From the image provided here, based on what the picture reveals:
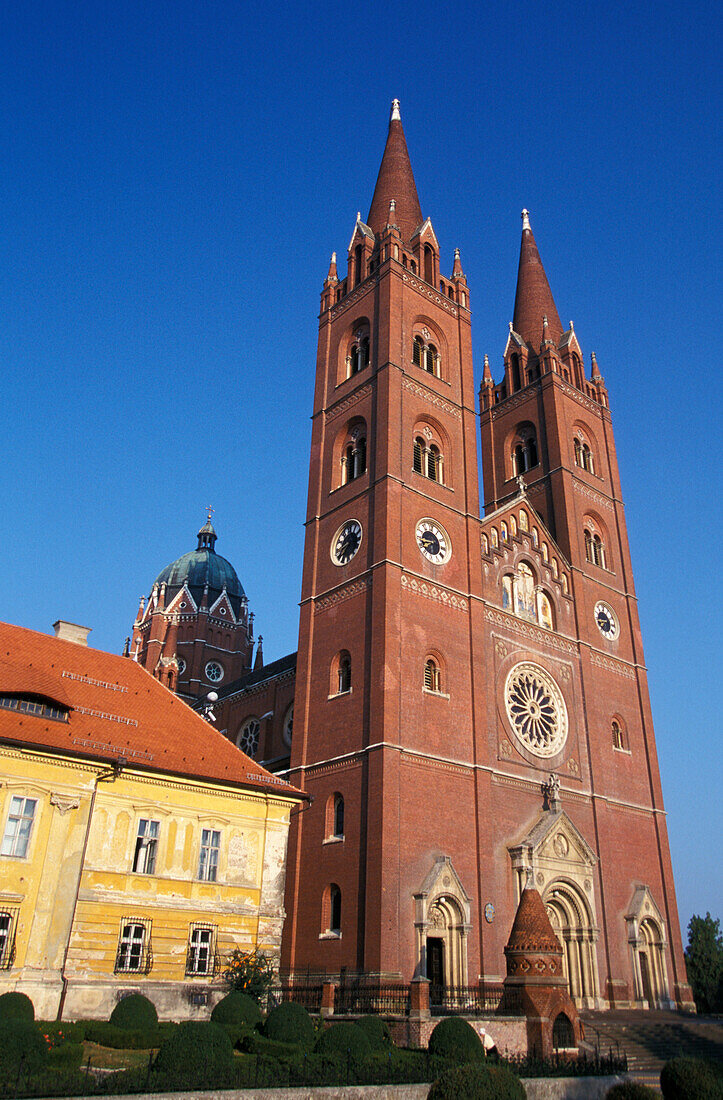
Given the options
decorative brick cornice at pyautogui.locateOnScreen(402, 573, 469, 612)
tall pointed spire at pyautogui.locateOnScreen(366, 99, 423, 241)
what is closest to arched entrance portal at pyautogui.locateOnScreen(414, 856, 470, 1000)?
decorative brick cornice at pyautogui.locateOnScreen(402, 573, 469, 612)

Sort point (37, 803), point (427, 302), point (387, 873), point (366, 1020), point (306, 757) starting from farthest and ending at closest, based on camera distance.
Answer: point (427, 302), point (306, 757), point (387, 873), point (37, 803), point (366, 1020)

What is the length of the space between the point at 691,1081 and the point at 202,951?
44.9 feet

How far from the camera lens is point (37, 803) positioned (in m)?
22.4

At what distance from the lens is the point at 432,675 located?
3166 cm

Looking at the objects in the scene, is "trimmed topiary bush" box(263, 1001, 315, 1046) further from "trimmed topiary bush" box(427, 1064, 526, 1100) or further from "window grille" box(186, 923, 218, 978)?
"trimmed topiary bush" box(427, 1064, 526, 1100)

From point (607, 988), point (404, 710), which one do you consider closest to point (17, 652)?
point (404, 710)

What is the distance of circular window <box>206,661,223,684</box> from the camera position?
225 feet

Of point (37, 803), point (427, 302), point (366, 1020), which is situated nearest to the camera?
point (366, 1020)

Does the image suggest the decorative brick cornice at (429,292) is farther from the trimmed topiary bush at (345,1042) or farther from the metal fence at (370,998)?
the trimmed topiary bush at (345,1042)

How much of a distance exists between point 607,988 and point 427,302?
2963cm

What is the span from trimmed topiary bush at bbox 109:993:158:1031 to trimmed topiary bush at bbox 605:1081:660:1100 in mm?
9538

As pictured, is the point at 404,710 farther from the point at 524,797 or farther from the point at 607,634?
the point at 607,634

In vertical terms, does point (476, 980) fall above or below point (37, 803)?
below

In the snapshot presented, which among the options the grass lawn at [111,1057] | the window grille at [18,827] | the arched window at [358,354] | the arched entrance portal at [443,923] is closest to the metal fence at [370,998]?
the arched entrance portal at [443,923]
